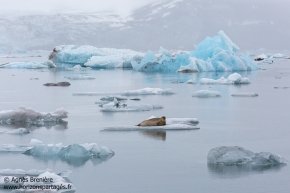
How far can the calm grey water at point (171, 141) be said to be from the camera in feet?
19.4

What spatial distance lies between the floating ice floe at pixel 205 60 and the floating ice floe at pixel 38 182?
1802cm

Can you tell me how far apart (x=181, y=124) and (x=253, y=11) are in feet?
207

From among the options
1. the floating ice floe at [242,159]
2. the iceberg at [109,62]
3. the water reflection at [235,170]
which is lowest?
the water reflection at [235,170]

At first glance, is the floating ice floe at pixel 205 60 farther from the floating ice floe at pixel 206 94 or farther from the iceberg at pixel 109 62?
the floating ice floe at pixel 206 94

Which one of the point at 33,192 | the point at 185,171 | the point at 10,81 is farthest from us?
the point at 10,81

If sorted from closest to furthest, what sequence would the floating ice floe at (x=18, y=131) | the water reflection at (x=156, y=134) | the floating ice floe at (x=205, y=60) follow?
the water reflection at (x=156, y=134) < the floating ice floe at (x=18, y=131) < the floating ice floe at (x=205, y=60)

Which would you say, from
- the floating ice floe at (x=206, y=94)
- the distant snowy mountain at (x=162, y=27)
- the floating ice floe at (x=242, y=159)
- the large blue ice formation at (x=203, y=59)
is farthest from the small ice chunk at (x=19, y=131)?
the distant snowy mountain at (x=162, y=27)

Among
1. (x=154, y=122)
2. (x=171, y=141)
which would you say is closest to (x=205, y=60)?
(x=154, y=122)

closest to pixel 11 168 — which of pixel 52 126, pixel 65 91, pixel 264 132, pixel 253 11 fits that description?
pixel 52 126

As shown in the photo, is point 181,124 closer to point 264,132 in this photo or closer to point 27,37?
point 264,132

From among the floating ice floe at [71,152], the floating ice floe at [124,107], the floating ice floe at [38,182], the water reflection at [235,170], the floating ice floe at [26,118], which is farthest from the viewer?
the floating ice floe at [124,107]

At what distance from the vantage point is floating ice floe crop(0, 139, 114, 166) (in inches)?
269

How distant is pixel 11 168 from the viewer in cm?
639

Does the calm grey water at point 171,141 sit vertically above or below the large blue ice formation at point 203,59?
below
